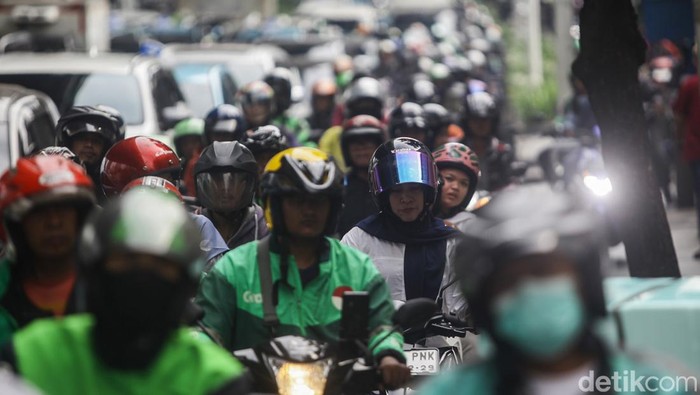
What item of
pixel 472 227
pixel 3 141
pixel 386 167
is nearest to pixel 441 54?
pixel 3 141

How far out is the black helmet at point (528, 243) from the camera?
12.6 feet

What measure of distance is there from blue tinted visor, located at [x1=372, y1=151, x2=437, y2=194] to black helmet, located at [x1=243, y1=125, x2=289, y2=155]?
2.74 meters

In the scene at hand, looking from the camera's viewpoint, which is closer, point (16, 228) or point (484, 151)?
point (16, 228)

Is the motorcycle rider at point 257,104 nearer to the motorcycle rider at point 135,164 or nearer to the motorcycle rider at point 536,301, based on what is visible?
the motorcycle rider at point 135,164

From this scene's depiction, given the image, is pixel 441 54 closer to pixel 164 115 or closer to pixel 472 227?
pixel 164 115

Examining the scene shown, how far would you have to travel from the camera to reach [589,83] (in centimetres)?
A: 1109

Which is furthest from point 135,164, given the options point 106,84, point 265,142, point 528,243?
point 106,84

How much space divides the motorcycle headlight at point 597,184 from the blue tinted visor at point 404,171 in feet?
22.7

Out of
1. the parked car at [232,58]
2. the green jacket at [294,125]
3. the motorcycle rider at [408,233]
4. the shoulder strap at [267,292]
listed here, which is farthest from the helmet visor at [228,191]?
the parked car at [232,58]

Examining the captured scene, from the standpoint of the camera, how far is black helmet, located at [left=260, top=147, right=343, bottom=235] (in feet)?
20.7

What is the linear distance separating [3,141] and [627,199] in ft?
14.0

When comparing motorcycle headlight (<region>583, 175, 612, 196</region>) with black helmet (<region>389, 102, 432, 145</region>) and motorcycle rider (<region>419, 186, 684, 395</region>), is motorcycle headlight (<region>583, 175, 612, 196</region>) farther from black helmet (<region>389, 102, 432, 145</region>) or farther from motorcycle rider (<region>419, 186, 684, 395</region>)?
motorcycle rider (<region>419, 186, 684, 395</region>)

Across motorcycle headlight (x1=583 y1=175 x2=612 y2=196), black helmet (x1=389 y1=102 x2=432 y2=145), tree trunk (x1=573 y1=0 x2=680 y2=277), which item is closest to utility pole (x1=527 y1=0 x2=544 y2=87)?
motorcycle headlight (x1=583 y1=175 x2=612 y2=196)

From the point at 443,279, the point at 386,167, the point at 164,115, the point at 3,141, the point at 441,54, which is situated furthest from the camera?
the point at 441,54
